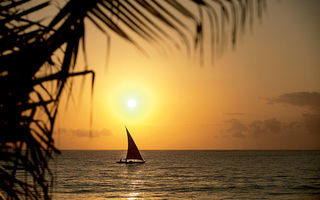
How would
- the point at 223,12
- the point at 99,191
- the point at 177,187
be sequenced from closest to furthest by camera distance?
1. the point at 223,12
2. the point at 99,191
3. the point at 177,187

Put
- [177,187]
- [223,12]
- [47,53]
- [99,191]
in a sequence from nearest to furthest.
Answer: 1. [223,12]
2. [47,53]
3. [99,191]
4. [177,187]

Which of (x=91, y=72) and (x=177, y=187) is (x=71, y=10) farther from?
(x=177, y=187)

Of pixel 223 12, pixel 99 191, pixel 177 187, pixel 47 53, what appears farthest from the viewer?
pixel 177 187

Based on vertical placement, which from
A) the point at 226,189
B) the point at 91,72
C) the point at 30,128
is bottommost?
the point at 226,189

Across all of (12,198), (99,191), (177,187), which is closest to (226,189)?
(177,187)

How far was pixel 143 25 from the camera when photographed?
0.70m

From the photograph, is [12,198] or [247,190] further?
[247,190]

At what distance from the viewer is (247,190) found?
124ft

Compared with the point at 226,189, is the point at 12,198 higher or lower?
higher

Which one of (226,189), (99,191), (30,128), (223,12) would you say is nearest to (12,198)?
(30,128)

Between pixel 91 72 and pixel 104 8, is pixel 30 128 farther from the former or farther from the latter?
pixel 104 8

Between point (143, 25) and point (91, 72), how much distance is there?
0.14 m

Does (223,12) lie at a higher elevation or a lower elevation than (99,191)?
higher

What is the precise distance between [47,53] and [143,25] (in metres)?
0.21
